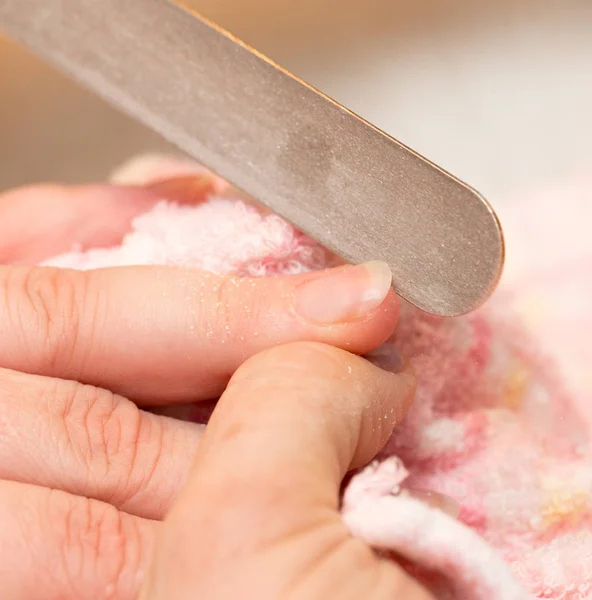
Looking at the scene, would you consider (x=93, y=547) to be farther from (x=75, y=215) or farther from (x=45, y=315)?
(x=75, y=215)

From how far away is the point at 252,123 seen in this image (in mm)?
423

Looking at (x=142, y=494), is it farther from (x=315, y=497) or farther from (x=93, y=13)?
(x=93, y=13)

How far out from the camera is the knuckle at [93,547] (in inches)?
14.3

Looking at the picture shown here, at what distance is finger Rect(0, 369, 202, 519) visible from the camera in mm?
400

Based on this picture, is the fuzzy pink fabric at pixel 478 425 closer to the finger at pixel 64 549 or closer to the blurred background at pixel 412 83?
the finger at pixel 64 549

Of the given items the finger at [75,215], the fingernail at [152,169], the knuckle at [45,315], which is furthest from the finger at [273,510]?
the fingernail at [152,169]

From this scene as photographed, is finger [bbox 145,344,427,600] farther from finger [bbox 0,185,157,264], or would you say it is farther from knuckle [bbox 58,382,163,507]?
finger [bbox 0,185,157,264]

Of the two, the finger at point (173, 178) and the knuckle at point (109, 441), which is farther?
the finger at point (173, 178)

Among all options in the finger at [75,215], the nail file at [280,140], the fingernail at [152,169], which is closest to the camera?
the nail file at [280,140]

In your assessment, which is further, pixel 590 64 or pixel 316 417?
pixel 590 64

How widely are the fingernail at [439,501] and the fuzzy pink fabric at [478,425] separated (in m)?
0.02

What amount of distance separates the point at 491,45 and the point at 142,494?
0.65m

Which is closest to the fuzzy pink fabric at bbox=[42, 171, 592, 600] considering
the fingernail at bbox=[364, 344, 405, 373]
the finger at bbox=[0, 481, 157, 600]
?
the fingernail at bbox=[364, 344, 405, 373]

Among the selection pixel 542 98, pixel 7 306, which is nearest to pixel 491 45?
pixel 542 98
